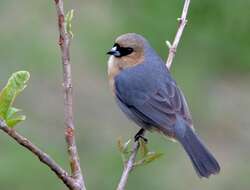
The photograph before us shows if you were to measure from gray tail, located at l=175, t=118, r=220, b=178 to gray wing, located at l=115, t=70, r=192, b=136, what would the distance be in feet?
0.35

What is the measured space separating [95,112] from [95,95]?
1.15ft

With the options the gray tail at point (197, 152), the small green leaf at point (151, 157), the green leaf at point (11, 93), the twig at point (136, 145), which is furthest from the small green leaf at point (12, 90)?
the gray tail at point (197, 152)

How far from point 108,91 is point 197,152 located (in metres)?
4.29

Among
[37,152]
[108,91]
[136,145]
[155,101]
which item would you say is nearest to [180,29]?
[136,145]

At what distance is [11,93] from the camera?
9.14 ft

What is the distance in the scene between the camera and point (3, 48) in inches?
359

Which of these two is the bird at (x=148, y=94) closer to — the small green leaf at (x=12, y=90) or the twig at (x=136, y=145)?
the twig at (x=136, y=145)

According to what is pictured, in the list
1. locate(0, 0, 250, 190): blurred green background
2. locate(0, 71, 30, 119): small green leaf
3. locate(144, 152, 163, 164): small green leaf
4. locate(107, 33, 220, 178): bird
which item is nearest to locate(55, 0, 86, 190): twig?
locate(0, 71, 30, 119): small green leaf

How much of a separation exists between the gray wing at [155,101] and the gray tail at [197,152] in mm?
107

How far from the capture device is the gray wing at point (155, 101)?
503 centimetres

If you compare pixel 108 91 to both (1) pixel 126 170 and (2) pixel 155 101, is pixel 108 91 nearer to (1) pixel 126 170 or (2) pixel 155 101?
(2) pixel 155 101

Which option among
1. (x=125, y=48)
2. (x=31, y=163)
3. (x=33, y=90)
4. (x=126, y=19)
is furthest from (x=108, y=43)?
(x=125, y=48)

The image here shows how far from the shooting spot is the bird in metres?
4.90

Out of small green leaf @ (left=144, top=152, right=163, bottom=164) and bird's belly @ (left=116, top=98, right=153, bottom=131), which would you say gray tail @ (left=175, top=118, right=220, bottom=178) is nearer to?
bird's belly @ (left=116, top=98, right=153, bottom=131)
